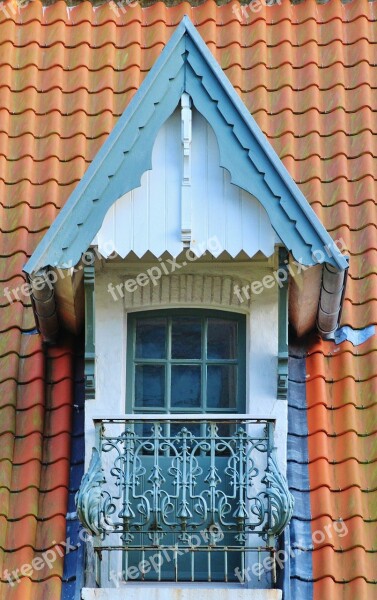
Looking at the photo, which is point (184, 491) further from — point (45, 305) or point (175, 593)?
point (45, 305)

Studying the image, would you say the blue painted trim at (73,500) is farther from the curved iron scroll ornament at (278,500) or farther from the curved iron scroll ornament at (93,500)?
the curved iron scroll ornament at (278,500)

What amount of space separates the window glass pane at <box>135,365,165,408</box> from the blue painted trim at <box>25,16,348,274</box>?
940 millimetres

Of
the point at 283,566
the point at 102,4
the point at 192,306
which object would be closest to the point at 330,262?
the point at 192,306

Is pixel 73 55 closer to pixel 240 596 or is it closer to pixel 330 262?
pixel 330 262

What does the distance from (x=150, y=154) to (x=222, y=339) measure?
4.01 ft

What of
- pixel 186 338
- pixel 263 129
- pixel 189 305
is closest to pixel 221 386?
pixel 186 338

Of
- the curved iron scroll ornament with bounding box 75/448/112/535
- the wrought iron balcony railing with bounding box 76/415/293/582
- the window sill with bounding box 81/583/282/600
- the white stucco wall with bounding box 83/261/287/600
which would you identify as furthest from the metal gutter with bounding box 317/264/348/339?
the window sill with bounding box 81/583/282/600

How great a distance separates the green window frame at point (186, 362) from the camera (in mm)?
10766

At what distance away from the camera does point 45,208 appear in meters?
11.8

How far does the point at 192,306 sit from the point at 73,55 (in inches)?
106

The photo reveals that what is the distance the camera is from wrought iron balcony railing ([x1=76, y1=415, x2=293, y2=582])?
998 centimetres

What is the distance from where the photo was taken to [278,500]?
32.6 ft

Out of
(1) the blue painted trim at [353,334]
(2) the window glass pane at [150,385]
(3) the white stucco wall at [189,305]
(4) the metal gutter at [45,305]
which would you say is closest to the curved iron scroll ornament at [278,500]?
(3) the white stucco wall at [189,305]

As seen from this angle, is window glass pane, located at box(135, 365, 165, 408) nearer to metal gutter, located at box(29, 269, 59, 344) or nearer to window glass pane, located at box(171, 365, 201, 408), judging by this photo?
window glass pane, located at box(171, 365, 201, 408)
